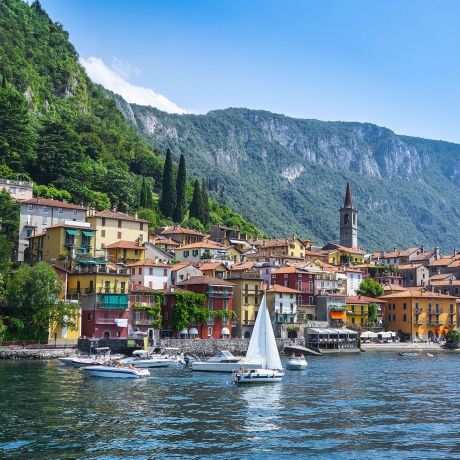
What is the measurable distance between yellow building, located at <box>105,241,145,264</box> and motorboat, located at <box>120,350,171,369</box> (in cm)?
2765

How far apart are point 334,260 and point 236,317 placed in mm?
59302

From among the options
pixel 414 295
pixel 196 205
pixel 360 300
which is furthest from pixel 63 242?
pixel 196 205

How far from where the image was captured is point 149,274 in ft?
326

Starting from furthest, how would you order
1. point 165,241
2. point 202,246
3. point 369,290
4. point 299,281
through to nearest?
point 369,290
point 165,241
point 202,246
point 299,281

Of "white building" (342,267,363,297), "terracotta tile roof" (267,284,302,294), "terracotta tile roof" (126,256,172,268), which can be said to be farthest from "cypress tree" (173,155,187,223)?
"terracotta tile roof" (126,256,172,268)

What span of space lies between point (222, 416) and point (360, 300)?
8279 cm

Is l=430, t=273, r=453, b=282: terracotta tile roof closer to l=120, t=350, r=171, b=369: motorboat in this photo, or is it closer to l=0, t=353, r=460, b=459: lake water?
l=0, t=353, r=460, b=459: lake water

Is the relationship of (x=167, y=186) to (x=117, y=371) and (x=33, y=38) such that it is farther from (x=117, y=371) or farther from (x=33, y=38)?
(x=117, y=371)

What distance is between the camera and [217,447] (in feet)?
110

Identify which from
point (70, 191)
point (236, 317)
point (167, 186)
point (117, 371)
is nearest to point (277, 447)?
point (117, 371)

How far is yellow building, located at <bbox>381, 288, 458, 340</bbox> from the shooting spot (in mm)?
125500

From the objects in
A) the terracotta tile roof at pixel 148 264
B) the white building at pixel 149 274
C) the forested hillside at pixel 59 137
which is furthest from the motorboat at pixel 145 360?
the forested hillside at pixel 59 137

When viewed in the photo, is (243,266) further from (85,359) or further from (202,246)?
(85,359)

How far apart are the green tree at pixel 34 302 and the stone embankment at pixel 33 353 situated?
11.5 feet
